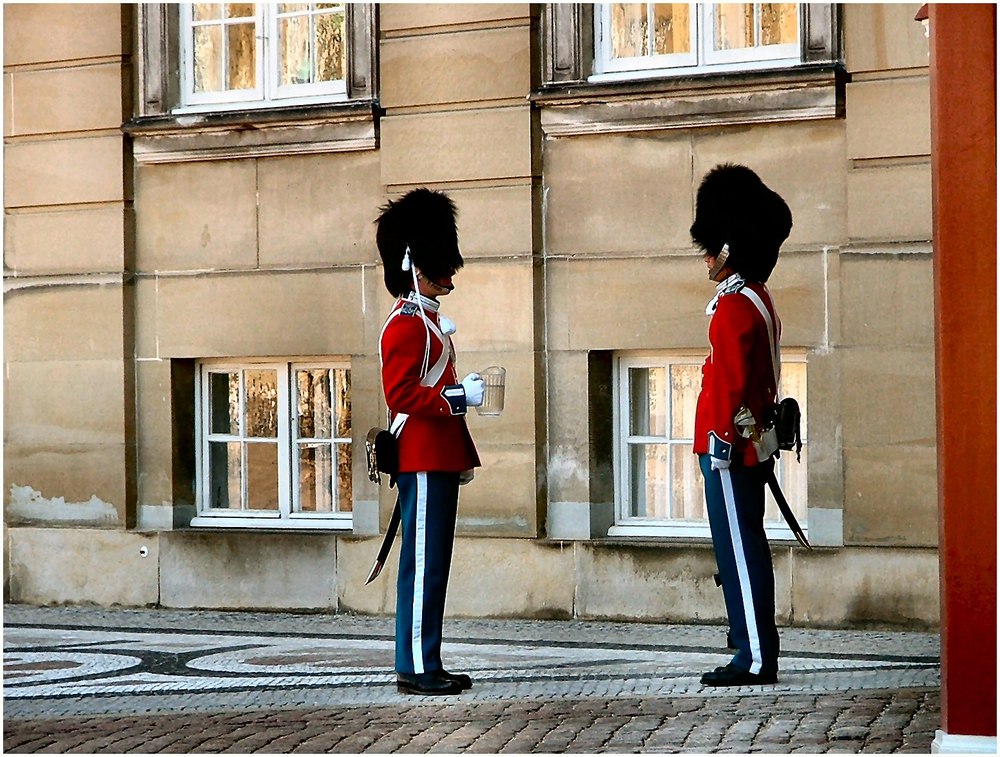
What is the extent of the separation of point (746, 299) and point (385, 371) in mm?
1422

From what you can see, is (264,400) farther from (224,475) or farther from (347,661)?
(347,661)

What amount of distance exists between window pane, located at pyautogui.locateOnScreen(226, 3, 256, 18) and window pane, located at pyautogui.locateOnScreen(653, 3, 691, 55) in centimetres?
244

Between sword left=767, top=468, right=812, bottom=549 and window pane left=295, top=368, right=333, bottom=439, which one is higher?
window pane left=295, top=368, right=333, bottom=439

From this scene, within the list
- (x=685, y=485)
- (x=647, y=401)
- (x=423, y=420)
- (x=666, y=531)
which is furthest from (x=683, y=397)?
(x=423, y=420)

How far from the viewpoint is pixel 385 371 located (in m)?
6.69

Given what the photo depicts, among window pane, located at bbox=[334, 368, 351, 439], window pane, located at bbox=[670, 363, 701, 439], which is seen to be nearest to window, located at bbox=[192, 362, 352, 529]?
window pane, located at bbox=[334, 368, 351, 439]

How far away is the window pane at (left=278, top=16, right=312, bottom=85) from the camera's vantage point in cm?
1003

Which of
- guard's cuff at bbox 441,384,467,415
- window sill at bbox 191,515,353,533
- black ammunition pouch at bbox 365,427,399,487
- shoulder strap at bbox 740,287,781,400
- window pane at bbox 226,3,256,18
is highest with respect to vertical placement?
window pane at bbox 226,3,256,18

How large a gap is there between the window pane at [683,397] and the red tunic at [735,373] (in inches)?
95.4

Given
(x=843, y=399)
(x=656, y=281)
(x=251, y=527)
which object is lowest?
(x=251, y=527)

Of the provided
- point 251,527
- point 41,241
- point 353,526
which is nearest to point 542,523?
point 353,526

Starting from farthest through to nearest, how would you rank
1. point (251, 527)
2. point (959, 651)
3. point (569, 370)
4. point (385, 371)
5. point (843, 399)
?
point (251, 527) → point (569, 370) → point (843, 399) → point (385, 371) → point (959, 651)

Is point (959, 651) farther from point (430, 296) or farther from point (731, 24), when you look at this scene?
point (731, 24)

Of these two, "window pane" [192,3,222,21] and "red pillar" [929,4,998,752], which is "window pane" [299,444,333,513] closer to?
"window pane" [192,3,222,21]
